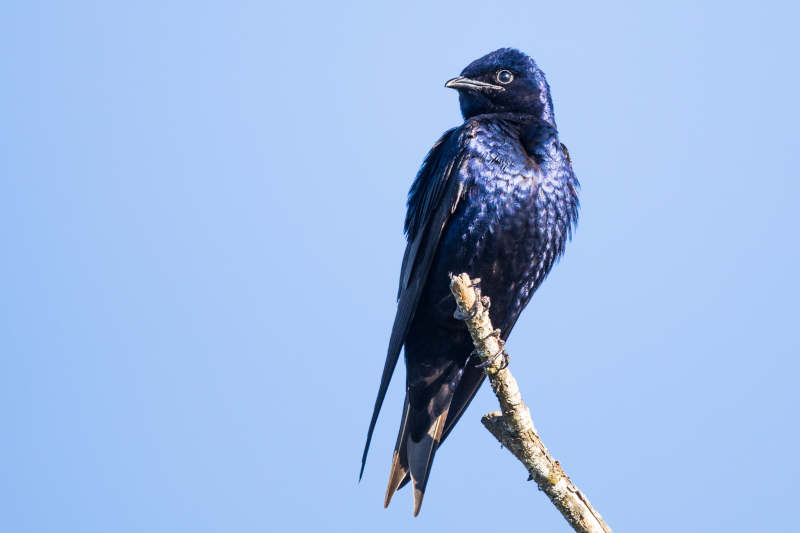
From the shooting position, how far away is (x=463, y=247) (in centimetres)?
430

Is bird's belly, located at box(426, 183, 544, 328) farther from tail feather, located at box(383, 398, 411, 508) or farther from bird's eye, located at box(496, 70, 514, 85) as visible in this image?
bird's eye, located at box(496, 70, 514, 85)

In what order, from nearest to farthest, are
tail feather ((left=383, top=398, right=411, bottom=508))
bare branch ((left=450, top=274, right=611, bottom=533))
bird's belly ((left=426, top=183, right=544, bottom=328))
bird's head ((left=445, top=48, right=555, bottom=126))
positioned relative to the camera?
bare branch ((left=450, top=274, right=611, bottom=533)) < bird's belly ((left=426, top=183, right=544, bottom=328)) < tail feather ((left=383, top=398, right=411, bottom=508)) < bird's head ((left=445, top=48, right=555, bottom=126))

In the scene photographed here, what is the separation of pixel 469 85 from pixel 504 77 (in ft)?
0.71

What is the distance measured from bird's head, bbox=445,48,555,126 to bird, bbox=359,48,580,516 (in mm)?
272

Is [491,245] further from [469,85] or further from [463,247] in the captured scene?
[469,85]

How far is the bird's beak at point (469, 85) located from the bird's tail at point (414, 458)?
190 cm

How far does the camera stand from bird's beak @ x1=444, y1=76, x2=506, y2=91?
5121 mm

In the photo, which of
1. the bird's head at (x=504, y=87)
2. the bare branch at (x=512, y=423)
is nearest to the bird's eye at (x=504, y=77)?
the bird's head at (x=504, y=87)

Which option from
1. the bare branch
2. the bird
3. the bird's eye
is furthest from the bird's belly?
the bird's eye

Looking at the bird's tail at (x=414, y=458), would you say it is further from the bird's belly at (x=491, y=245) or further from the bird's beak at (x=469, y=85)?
the bird's beak at (x=469, y=85)

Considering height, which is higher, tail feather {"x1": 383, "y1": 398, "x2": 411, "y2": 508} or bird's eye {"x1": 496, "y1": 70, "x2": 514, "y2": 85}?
bird's eye {"x1": 496, "y1": 70, "x2": 514, "y2": 85}

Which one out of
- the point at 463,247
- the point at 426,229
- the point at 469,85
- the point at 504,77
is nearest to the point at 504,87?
the point at 504,77

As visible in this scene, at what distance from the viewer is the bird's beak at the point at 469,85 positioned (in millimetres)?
5121

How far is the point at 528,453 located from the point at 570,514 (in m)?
0.31
